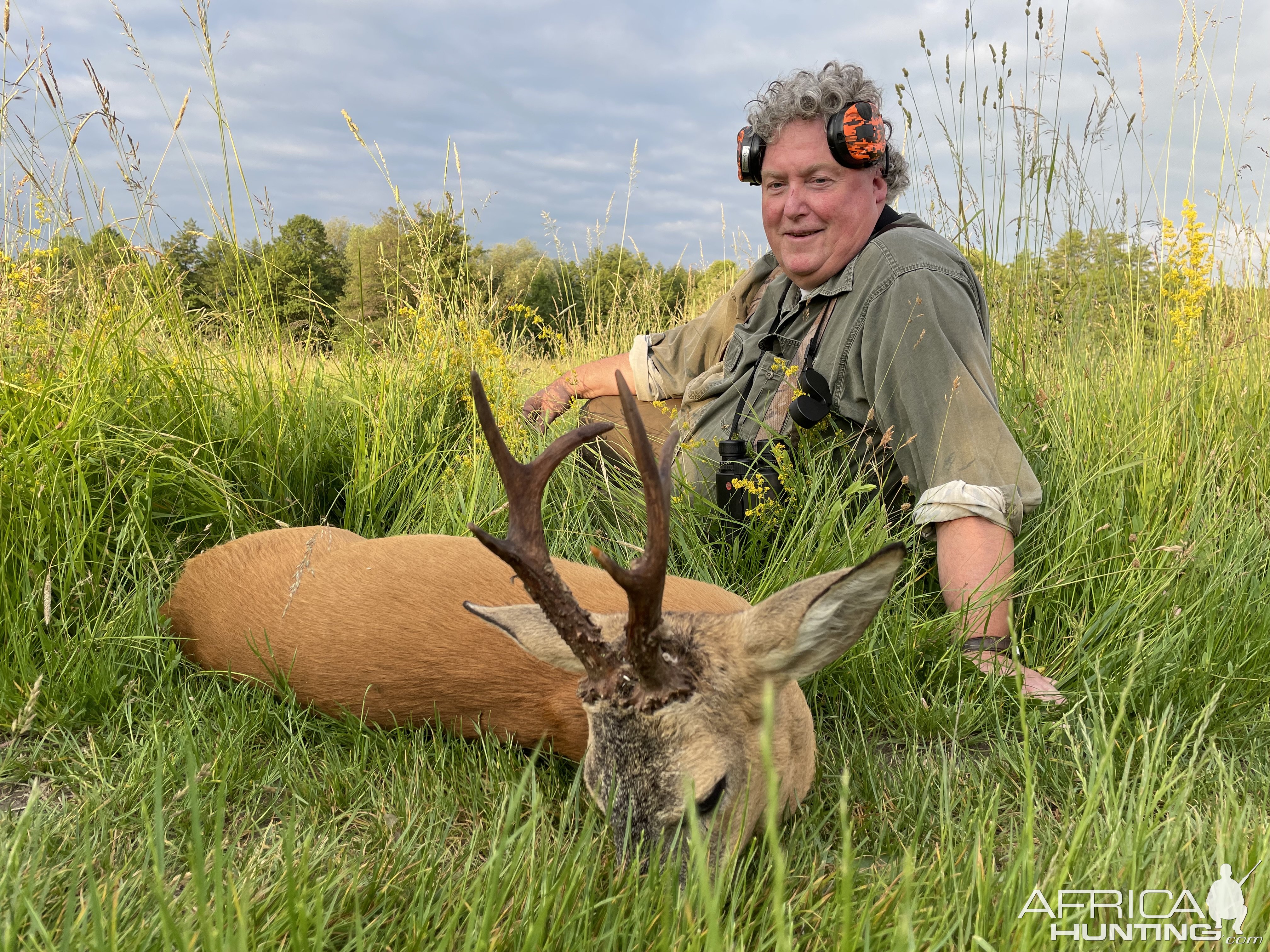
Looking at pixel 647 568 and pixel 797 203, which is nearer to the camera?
pixel 647 568

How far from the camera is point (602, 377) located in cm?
514

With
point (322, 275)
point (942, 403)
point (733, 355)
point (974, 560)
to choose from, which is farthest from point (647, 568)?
point (322, 275)

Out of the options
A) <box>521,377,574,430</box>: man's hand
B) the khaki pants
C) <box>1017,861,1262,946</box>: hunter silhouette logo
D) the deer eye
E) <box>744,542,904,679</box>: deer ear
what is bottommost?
<box>1017,861,1262,946</box>: hunter silhouette logo

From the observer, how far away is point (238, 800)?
2.09 m

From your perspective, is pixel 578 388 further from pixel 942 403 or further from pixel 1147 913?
pixel 1147 913

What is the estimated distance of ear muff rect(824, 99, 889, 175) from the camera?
3428mm

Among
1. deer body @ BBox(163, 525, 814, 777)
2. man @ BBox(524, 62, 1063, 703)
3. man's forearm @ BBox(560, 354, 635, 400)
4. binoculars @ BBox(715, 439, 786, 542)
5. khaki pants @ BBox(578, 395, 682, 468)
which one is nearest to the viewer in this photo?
deer body @ BBox(163, 525, 814, 777)

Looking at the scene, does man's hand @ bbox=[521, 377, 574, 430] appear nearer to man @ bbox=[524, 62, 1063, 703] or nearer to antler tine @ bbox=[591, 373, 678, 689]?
man @ bbox=[524, 62, 1063, 703]

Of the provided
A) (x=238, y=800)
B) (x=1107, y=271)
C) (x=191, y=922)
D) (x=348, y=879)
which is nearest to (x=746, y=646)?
(x=348, y=879)

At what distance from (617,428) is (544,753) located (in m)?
2.10

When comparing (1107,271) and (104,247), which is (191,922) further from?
(1107,271)

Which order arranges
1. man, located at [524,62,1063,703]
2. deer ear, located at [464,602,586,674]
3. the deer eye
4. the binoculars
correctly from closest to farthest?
the deer eye → deer ear, located at [464,602,586,674] → man, located at [524,62,1063,703] → the binoculars

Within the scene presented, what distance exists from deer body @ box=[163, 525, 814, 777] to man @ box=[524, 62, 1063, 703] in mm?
909

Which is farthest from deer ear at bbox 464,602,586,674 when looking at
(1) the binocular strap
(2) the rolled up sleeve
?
(1) the binocular strap
